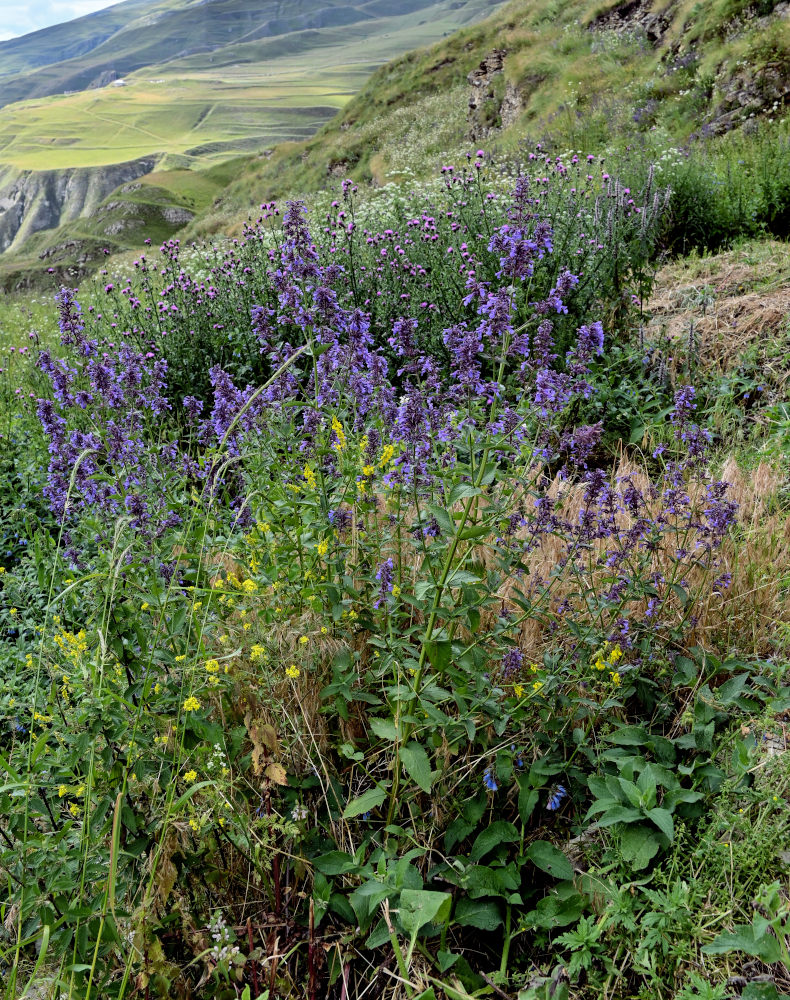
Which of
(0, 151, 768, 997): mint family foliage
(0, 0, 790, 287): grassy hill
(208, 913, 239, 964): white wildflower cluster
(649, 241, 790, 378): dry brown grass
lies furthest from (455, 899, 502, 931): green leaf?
(0, 0, 790, 287): grassy hill

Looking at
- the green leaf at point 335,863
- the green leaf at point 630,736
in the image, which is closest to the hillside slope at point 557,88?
the green leaf at point 630,736

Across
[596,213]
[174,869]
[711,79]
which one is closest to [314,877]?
[174,869]

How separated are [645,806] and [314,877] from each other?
998 mm

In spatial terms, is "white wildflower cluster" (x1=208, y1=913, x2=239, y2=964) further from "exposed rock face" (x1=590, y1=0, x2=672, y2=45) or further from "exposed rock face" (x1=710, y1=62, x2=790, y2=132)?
"exposed rock face" (x1=590, y1=0, x2=672, y2=45)

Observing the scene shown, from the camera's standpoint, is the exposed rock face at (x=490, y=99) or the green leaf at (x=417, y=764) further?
the exposed rock face at (x=490, y=99)

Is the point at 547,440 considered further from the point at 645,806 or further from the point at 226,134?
the point at 226,134

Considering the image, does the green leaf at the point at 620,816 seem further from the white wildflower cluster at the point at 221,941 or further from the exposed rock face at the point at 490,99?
the exposed rock face at the point at 490,99

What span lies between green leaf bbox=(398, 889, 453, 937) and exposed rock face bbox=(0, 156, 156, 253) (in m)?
129

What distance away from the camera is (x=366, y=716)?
256 cm

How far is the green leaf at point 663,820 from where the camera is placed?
1.90 meters

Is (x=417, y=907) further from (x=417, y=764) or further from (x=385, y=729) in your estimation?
(x=385, y=729)

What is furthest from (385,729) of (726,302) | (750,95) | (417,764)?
(750,95)

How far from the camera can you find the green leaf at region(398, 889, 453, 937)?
5.52 ft

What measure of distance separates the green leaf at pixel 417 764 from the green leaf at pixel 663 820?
0.63 m
